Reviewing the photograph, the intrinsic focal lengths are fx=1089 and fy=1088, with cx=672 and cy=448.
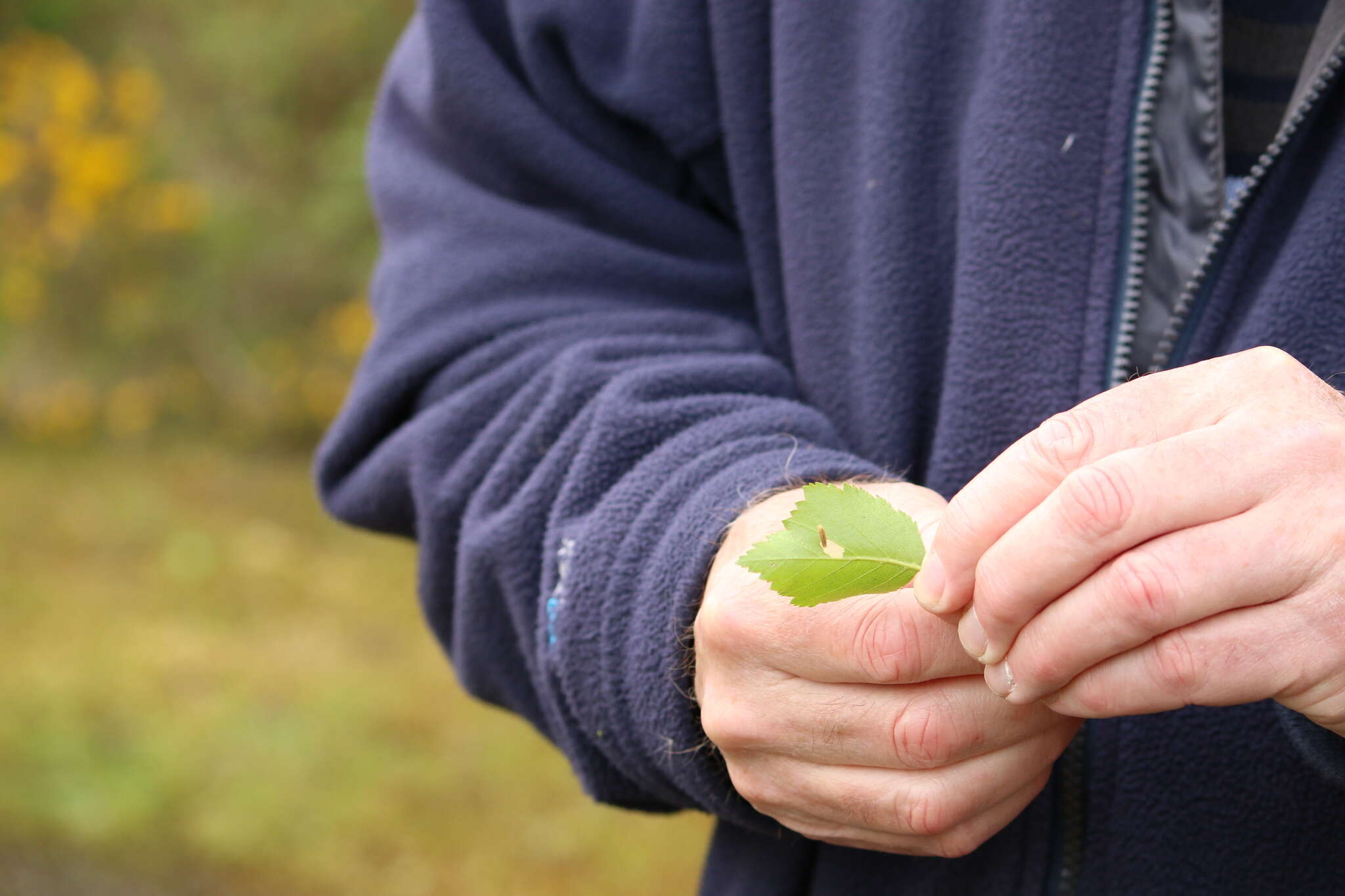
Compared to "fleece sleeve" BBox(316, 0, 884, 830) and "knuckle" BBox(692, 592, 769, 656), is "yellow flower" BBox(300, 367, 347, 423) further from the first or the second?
"knuckle" BBox(692, 592, 769, 656)

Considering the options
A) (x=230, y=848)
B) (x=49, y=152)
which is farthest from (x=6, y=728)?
(x=49, y=152)

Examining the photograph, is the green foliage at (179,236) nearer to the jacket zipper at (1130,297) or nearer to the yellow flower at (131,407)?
the yellow flower at (131,407)

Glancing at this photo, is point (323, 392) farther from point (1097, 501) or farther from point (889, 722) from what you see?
point (1097, 501)

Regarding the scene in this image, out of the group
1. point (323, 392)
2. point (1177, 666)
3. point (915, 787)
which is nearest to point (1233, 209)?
point (1177, 666)

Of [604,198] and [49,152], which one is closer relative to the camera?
[604,198]

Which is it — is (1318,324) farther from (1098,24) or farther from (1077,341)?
(1098,24)

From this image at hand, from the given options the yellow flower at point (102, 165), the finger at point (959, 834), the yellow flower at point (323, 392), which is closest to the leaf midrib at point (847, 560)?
the finger at point (959, 834)

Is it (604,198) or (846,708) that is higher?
(604,198)
